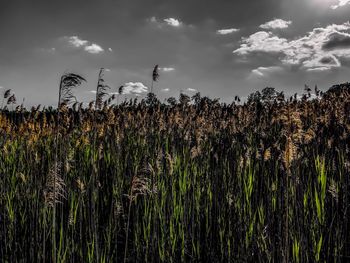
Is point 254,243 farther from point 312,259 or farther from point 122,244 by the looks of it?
point 122,244

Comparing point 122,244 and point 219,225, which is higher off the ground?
point 219,225

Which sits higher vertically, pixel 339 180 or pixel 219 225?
pixel 339 180

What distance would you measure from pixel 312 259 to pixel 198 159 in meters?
1.78

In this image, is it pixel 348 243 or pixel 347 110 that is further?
pixel 347 110

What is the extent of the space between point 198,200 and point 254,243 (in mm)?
974

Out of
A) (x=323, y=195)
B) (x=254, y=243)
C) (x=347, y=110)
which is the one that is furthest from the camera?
(x=347, y=110)

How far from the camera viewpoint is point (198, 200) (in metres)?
3.47

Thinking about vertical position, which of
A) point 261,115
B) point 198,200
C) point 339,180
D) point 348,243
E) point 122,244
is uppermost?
point 261,115

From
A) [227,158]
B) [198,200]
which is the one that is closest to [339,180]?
[227,158]

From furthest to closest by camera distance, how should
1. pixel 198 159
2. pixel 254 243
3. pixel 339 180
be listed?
1. pixel 198 159
2. pixel 339 180
3. pixel 254 243

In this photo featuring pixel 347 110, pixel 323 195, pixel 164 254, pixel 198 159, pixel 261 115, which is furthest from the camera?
pixel 261 115

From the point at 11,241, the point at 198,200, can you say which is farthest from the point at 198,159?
the point at 11,241

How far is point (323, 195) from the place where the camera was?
Answer: 3.42 m

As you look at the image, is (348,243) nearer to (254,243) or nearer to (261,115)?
(254,243)
